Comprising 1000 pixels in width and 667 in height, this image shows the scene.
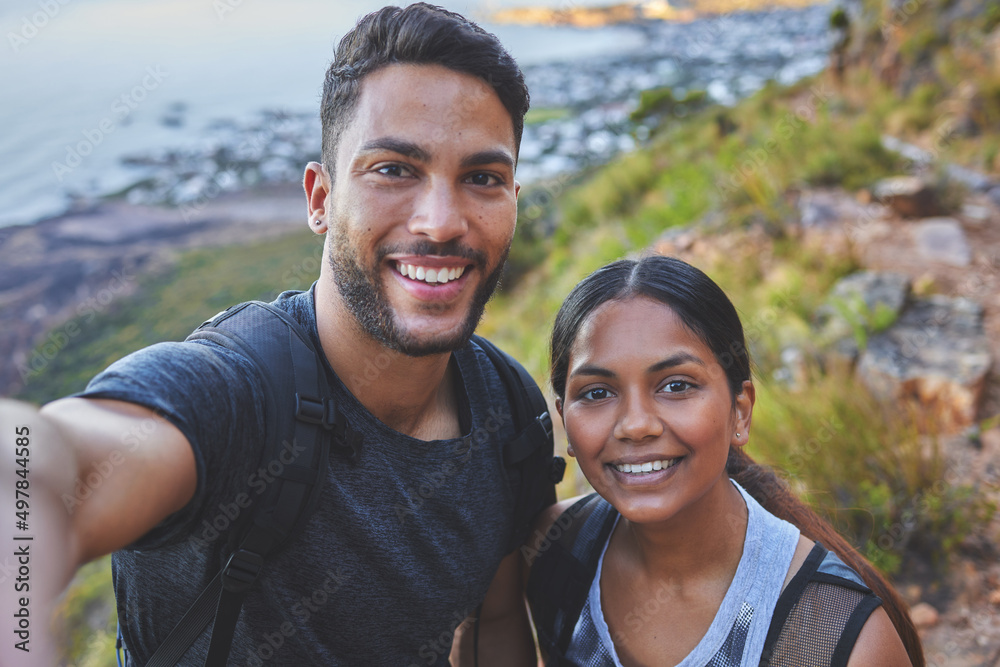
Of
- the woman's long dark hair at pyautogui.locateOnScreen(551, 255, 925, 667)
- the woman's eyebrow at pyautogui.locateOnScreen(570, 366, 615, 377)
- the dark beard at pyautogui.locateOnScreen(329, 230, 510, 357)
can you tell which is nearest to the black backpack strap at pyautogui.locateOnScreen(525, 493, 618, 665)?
the woman's long dark hair at pyautogui.locateOnScreen(551, 255, 925, 667)

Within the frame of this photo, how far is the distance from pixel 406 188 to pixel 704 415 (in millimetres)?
974

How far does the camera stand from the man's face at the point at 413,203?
161 centimetres

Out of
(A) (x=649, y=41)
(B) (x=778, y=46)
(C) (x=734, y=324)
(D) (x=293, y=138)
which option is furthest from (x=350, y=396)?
(A) (x=649, y=41)

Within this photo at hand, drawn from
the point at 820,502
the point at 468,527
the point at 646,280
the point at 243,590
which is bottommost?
the point at 820,502

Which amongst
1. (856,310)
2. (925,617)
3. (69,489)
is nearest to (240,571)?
(69,489)

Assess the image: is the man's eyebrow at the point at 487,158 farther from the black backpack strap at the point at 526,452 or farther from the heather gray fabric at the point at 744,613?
the heather gray fabric at the point at 744,613

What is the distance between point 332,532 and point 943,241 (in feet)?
20.6

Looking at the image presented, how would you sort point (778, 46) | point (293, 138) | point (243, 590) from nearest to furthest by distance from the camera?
point (243, 590) → point (293, 138) → point (778, 46)

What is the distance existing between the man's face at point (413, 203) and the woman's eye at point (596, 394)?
381 mm

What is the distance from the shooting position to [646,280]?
176 centimetres

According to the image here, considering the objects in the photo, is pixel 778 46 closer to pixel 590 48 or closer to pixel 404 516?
pixel 590 48

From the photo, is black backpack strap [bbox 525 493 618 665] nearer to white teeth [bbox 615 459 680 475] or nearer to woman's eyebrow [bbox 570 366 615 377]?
white teeth [bbox 615 459 680 475]

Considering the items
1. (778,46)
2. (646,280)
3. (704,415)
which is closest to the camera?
(704,415)

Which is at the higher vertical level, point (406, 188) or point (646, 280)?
point (406, 188)
